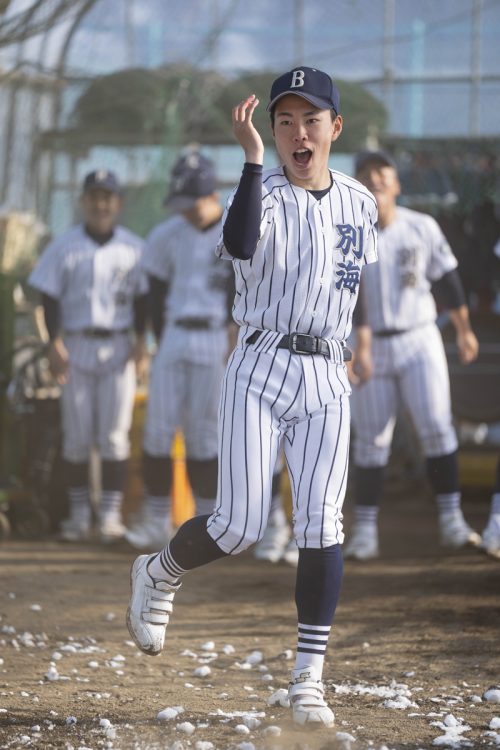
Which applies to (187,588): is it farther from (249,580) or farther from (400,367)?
(400,367)

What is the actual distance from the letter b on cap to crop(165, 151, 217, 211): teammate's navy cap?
362cm

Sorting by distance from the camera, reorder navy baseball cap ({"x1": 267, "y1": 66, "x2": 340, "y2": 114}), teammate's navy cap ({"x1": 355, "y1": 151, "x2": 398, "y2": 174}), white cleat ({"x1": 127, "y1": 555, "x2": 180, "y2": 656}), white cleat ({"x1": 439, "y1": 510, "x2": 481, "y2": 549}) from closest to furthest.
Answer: navy baseball cap ({"x1": 267, "y1": 66, "x2": 340, "y2": 114}), white cleat ({"x1": 127, "y1": 555, "x2": 180, "y2": 656}), teammate's navy cap ({"x1": 355, "y1": 151, "x2": 398, "y2": 174}), white cleat ({"x1": 439, "y1": 510, "x2": 481, "y2": 549})

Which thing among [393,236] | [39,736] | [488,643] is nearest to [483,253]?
[393,236]

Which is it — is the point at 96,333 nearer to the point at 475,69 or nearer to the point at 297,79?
the point at 297,79

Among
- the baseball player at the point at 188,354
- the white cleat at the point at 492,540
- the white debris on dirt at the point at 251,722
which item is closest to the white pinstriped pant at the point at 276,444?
the white debris on dirt at the point at 251,722

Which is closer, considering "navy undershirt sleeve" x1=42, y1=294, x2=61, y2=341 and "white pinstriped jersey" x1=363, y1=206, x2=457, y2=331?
"white pinstriped jersey" x1=363, y1=206, x2=457, y2=331

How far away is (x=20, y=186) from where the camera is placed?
11.2 m

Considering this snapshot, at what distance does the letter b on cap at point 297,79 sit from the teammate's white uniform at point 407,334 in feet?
10.6

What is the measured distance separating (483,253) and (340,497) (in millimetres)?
6605

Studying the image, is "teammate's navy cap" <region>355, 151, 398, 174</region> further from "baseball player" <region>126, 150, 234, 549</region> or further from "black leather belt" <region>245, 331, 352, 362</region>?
"black leather belt" <region>245, 331, 352, 362</region>

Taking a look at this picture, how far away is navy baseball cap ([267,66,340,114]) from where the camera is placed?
4.04 metres

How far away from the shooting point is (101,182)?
8.02 metres

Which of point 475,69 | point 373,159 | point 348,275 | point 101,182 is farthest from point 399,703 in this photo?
point 475,69

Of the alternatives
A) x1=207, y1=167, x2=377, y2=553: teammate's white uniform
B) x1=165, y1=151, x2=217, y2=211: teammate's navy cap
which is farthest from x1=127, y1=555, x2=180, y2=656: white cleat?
x1=165, y1=151, x2=217, y2=211: teammate's navy cap
